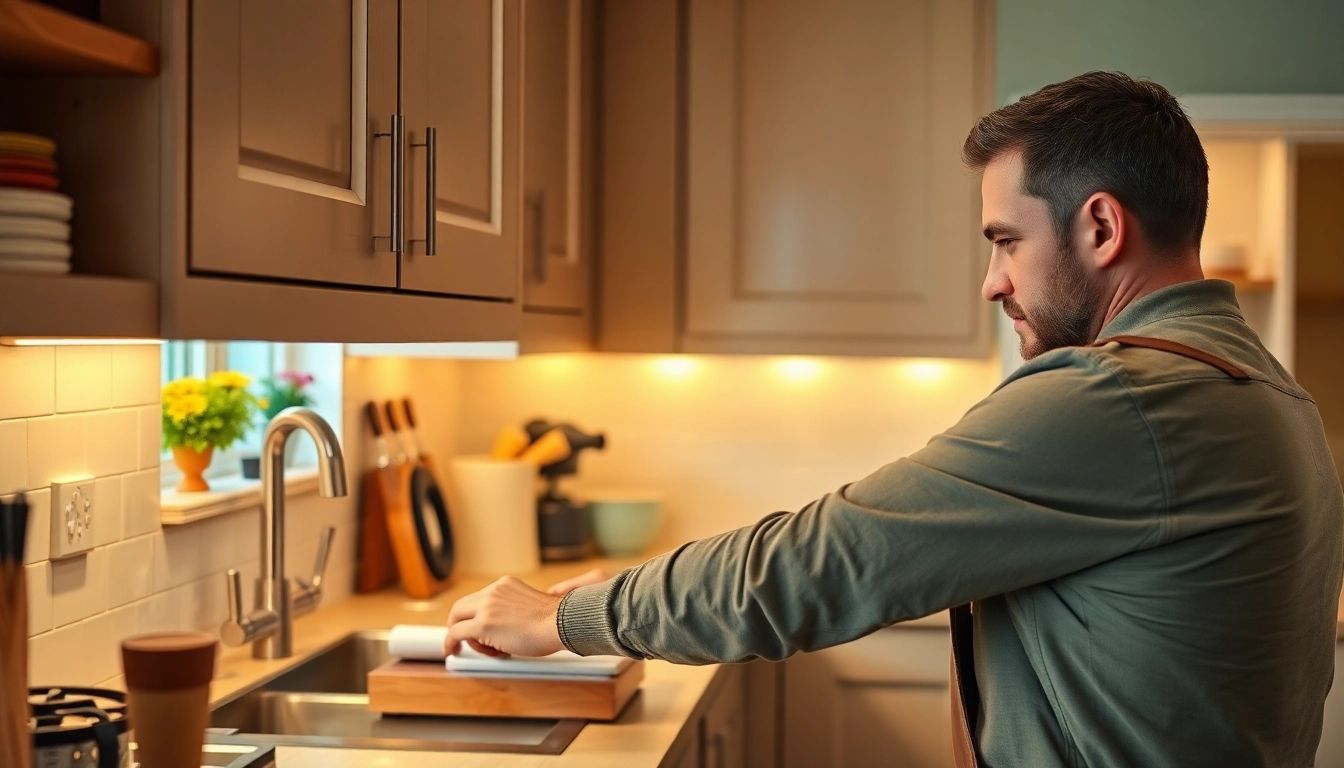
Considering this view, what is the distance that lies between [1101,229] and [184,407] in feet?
4.23

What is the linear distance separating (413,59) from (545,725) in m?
0.88

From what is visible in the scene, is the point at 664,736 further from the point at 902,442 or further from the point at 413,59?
the point at 902,442

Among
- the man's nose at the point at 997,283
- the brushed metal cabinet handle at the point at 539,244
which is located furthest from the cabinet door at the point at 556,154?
the man's nose at the point at 997,283

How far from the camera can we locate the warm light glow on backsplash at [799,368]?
3.09 meters

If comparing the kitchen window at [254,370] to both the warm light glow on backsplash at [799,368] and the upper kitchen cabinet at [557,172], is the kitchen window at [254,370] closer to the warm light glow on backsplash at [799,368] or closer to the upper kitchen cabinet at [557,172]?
the upper kitchen cabinet at [557,172]

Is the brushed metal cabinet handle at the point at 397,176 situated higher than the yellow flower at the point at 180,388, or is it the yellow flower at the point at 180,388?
the brushed metal cabinet handle at the point at 397,176

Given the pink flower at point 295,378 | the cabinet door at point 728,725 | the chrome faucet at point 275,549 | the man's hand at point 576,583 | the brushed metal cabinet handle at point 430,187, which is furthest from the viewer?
the pink flower at point 295,378

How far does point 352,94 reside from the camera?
149 centimetres

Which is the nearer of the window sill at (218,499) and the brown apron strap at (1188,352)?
the brown apron strap at (1188,352)

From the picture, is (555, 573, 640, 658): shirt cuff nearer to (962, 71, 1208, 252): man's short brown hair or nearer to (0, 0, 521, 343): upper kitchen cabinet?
(0, 0, 521, 343): upper kitchen cabinet

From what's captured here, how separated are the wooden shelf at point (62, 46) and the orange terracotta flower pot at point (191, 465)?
3.07 feet

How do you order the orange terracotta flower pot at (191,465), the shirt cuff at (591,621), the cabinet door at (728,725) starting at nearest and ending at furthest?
the shirt cuff at (591,621), the orange terracotta flower pot at (191,465), the cabinet door at (728,725)

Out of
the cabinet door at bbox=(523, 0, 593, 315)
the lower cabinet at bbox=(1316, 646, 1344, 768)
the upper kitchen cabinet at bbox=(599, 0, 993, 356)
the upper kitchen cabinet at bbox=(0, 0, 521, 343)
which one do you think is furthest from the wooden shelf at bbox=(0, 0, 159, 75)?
the lower cabinet at bbox=(1316, 646, 1344, 768)

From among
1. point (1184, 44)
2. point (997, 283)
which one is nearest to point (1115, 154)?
point (997, 283)
